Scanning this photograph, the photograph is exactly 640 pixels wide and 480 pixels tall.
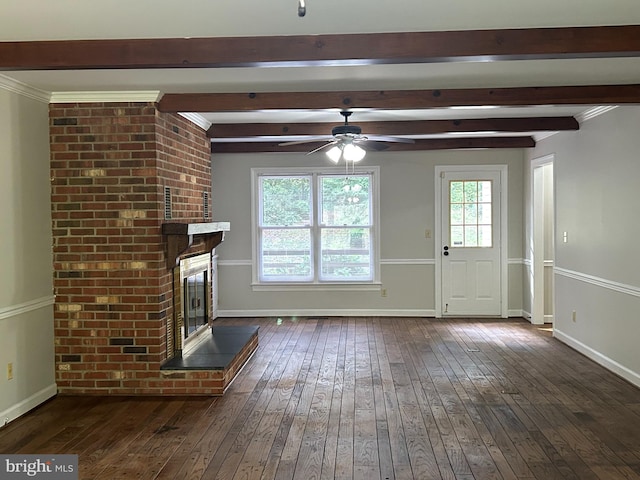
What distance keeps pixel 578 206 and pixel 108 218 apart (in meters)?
4.62

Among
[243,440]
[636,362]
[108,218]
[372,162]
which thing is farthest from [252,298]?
[636,362]

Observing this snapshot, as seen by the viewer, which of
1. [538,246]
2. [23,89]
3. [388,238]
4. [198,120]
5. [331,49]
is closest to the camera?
[331,49]

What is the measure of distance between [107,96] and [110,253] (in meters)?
1.27

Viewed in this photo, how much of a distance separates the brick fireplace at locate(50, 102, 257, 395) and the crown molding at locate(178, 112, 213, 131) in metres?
0.69

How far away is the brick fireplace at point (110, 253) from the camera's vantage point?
4.35 m

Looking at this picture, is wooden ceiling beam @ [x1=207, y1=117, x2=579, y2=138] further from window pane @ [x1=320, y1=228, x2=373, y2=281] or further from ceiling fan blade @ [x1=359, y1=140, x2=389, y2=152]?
→ window pane @ [x1=320, y1=228, x2=373, y2=281]

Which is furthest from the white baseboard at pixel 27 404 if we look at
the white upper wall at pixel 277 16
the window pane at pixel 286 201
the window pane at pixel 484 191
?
the window pane at pixel 484 191

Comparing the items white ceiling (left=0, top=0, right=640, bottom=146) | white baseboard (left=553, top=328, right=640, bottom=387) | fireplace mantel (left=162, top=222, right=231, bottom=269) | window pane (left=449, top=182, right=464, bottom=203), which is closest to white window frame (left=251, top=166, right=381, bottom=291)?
window pane (left=449, top=182, right=464, bottom=203)

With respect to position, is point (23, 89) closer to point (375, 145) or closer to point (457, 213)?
point (375, 145)

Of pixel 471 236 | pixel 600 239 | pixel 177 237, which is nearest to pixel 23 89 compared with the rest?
pixel 177 237

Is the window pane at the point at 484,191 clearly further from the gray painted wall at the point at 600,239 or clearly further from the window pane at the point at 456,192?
the gray painted wall at the point at 600,239

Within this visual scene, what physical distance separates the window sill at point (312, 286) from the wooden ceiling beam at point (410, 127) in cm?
258

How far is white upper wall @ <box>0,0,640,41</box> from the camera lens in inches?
101

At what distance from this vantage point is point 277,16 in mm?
2695
